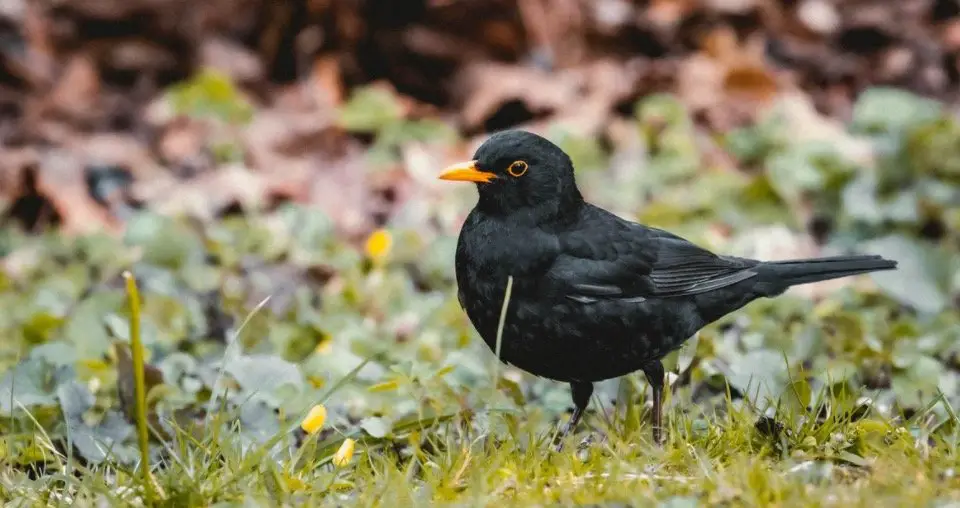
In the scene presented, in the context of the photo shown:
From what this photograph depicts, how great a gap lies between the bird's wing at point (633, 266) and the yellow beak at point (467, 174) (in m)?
0.32

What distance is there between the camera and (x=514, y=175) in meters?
3.98

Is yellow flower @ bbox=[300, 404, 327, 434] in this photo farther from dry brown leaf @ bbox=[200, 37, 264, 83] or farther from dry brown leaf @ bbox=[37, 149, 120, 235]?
dry brown leaf @ bbox=[200, 37, 264, 83]

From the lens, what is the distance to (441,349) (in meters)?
5.12

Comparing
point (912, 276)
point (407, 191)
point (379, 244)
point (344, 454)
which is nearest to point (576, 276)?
point (344, 454)

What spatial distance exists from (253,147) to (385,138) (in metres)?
0.83

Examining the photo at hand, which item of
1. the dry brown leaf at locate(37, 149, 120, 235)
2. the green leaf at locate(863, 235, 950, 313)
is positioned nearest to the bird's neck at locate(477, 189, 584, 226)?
the green leaf at locate(863, 235, 950, 313)

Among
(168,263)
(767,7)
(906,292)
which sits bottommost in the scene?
(168,263)

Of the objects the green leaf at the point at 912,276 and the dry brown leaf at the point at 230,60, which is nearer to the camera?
the green leaf at the point at 912,276

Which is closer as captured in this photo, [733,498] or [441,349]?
[733,498]

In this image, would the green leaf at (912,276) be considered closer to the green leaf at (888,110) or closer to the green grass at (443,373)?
the green grass at (443,373)

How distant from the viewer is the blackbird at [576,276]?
12.2 ft

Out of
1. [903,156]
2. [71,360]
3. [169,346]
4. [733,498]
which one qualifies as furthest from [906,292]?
[71,360]

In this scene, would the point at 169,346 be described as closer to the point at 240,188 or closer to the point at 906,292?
the point at 240,188

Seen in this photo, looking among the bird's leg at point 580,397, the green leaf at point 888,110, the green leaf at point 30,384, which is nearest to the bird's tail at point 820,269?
the bird's leg at point 580,397
